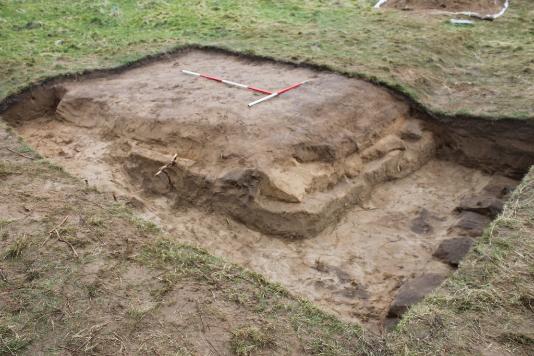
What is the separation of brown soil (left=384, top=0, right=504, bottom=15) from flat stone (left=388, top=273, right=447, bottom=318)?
19.5 ft

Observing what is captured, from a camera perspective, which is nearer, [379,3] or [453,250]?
[453,250]

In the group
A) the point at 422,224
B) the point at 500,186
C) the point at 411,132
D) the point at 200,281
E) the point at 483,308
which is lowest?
the point at 422,224

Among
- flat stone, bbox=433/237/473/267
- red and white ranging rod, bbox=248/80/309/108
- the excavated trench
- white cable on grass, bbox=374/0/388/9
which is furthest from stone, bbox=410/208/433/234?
white cable on grass, bbox=374/0/388/9

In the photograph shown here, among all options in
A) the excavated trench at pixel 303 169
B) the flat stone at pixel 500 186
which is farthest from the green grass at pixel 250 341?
the flat stone at pixel 500 186

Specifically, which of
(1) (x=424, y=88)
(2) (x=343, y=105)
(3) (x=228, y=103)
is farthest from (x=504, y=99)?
(3) (x=228, y=103)

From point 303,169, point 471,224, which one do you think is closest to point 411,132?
point 471,224

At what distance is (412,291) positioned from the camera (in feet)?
11.8

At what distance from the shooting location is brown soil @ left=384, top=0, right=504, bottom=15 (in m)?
8.45

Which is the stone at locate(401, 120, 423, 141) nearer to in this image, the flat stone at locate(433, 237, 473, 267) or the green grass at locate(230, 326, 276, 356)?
the flat stone at locate(433, 237, 473, 267)

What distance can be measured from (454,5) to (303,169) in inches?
215

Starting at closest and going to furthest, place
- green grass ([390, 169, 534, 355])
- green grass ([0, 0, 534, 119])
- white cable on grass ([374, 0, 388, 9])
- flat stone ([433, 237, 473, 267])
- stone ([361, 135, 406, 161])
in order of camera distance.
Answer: green grass ([390, 169, 534, 355])
flat stone ([433, 237, 473, 267])
stone ([361, 135, 406, 161])
green grass ([0, 0, 534, 119])
white cable on grass ([374, 0, 388, 9])

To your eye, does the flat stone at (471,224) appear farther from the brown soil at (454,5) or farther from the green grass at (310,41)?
the brown soil at (454,5)

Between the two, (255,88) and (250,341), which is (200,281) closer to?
(250,341)

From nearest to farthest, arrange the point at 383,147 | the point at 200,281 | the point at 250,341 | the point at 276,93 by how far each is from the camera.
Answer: the point at 250,341 < the point at 200,281 < the point at 383,147 < the point at 276,93
